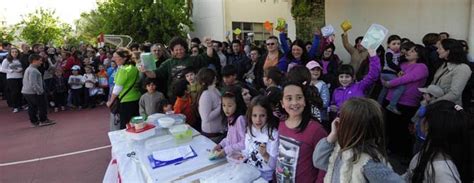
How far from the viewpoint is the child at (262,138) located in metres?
2.39

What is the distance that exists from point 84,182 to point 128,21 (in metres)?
14.1

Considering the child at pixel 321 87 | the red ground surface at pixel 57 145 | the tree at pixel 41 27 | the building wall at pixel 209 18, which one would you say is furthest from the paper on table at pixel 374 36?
the tree at pixel 41 27

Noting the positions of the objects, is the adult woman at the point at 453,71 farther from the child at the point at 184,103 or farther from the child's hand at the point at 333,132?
the child at the point at 184,103

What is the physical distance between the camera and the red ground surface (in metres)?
4.61

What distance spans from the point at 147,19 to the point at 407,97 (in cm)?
1473

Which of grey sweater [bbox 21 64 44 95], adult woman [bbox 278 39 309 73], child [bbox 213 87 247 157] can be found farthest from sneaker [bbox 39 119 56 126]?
child [bbox 213 87 247 157]

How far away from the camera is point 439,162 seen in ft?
5.56

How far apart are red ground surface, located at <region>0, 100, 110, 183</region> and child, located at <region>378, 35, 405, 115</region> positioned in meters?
3.73

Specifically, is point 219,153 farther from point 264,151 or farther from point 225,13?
point 225,13

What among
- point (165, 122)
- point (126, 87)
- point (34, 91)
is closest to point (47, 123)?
point (34, 91)

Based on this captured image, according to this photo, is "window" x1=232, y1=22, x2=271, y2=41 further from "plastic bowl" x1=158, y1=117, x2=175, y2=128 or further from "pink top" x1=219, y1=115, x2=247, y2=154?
"pink top" x1=219, y1=115, x2=247, y2=154

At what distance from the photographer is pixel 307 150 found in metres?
2.10

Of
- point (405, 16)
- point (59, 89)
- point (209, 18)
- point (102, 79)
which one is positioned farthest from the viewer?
point (209, 18)

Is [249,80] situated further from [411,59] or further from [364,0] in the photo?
[364,0]
